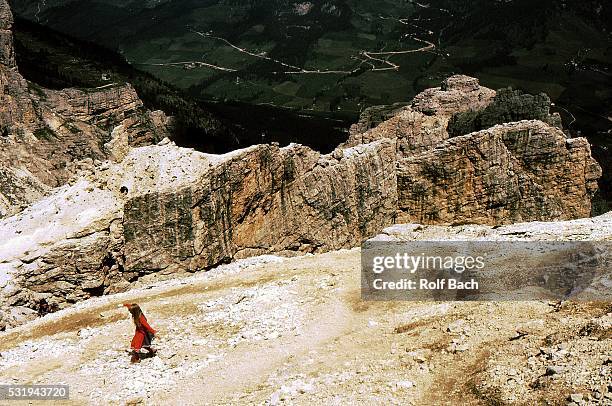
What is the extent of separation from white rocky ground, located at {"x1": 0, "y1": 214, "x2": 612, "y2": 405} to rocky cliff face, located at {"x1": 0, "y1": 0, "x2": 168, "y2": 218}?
3786 cm

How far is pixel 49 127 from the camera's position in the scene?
104062 millimetres

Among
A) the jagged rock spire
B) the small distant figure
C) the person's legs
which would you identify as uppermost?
the jagged rock spire

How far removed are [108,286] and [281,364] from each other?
17680mm

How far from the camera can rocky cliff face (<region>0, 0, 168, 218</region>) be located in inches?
3233

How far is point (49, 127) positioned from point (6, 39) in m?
15.2

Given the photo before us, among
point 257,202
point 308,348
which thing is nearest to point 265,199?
→ point 257,202

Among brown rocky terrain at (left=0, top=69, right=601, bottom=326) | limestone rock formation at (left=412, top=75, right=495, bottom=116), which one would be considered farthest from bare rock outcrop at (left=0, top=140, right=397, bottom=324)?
limestone rock formation at (left=412, top=75, right=495, bottom=116)

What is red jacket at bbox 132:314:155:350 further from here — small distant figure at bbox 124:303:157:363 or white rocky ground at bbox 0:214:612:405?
white rocky ground at bbox 0:214:612:405

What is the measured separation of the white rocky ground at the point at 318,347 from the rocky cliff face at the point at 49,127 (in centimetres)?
3786

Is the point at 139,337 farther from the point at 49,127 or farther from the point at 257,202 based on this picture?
the point at 49,127

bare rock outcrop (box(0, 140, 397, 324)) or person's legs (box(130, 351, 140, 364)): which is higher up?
bare rock outcrop (box(0, 140, 397, 324))

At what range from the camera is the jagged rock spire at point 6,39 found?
10050cm

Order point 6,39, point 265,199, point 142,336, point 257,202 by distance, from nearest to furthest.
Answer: point 142,336
point 257,202
point 265,199
point 6,39

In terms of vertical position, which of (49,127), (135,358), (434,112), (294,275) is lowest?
(135,358)
